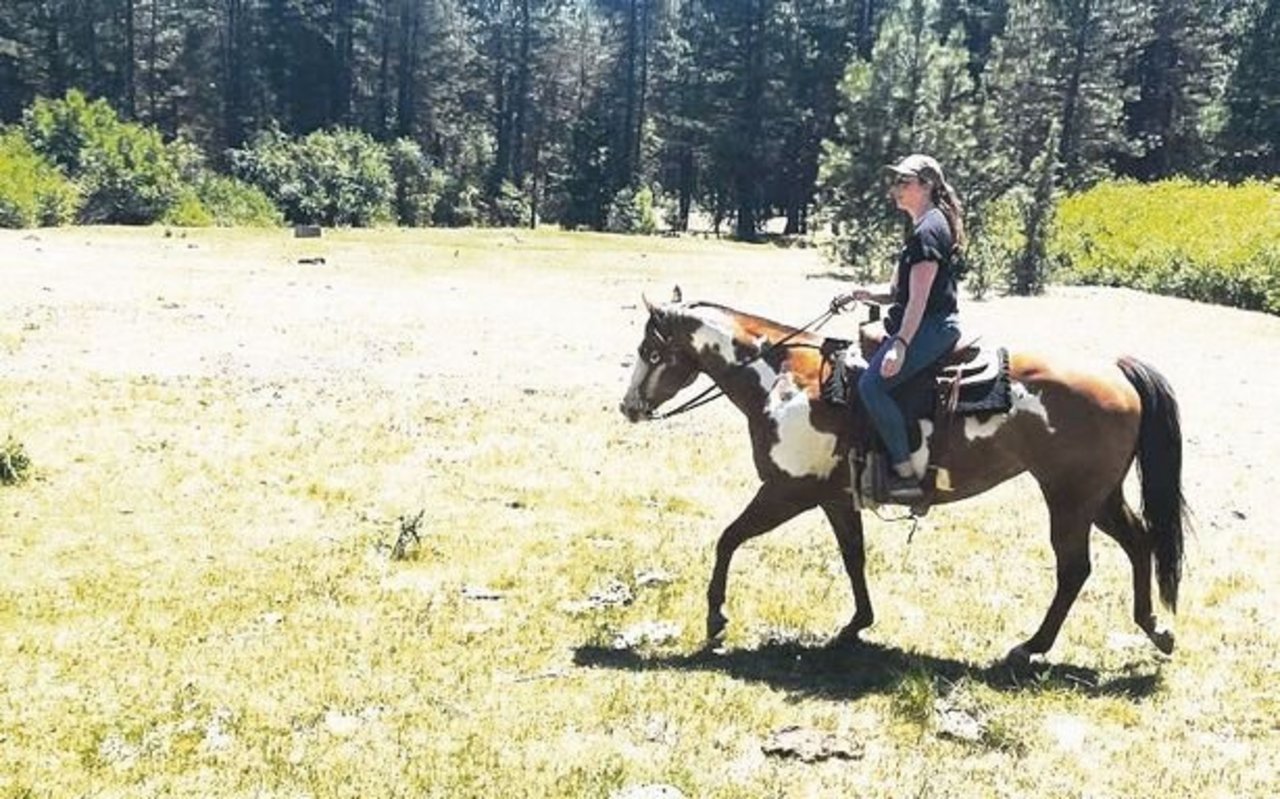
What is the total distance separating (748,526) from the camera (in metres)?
8.94

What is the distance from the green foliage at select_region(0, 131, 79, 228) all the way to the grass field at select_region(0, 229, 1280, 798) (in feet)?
95.3

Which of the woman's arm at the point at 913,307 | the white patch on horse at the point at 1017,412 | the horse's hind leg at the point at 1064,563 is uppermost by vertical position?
the woman's arm at the point at 913,307

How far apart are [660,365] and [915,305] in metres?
2.41

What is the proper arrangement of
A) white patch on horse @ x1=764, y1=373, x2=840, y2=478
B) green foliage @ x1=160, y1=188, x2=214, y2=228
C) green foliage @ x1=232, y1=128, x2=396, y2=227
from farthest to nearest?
green foliage @ x1=232, y1=128, x2=396, y2=227, green foliage @ x1=160, y1=188, x2=214, y2=228, white patch on horse @ x1=764, y1=373, x2=840, y2=478

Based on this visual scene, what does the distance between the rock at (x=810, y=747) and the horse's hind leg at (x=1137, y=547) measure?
9.64 feet

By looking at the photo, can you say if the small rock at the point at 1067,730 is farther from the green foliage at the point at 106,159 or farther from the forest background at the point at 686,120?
the green foliage at the point at 106,159

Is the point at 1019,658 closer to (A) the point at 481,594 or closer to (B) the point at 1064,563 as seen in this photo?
(B) the point at 1064,563

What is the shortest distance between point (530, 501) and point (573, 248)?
40.7 meters

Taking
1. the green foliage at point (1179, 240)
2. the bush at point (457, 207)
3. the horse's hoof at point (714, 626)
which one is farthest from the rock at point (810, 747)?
the bush at point (457, 207)

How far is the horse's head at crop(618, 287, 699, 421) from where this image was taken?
943 cm

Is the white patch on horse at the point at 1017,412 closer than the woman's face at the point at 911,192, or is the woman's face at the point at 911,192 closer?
the woman's face at the point at 911,192

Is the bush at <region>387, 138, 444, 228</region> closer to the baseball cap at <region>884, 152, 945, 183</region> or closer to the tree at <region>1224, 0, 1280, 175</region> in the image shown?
the tree at <region>1224, 0, 1280, 175</region>

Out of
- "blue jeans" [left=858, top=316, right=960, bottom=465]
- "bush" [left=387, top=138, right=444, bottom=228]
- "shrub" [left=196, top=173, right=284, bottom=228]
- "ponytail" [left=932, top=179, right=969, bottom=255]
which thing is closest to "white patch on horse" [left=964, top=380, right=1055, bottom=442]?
"blue jeans" [left=858, top=316, right=960, bottom=465]

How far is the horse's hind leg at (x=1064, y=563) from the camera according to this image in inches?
329
